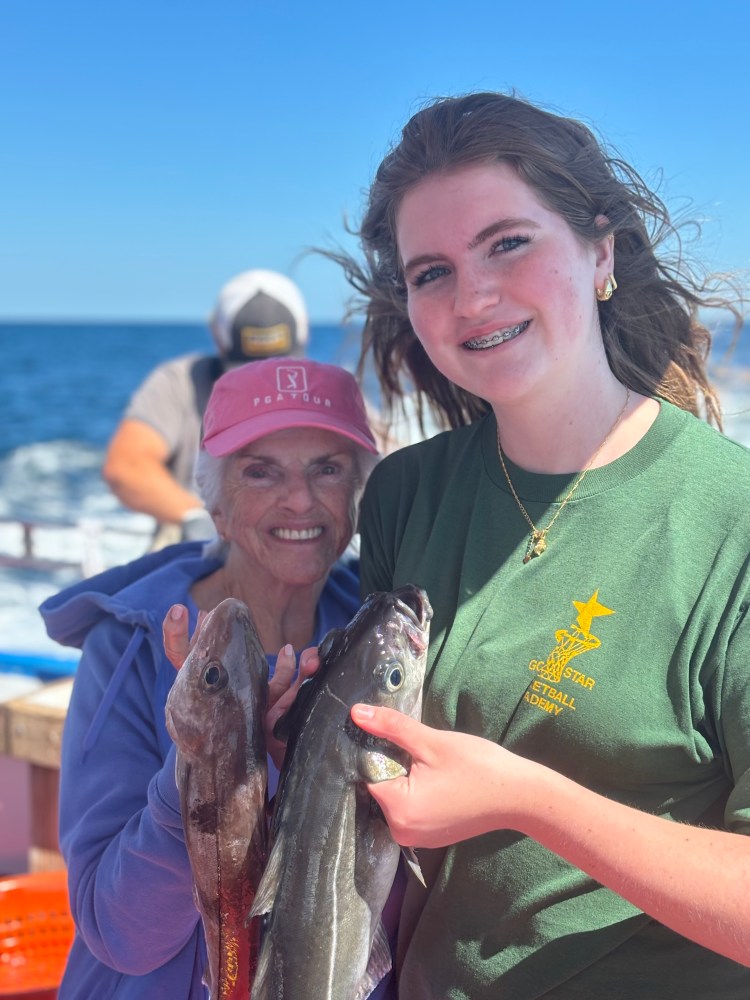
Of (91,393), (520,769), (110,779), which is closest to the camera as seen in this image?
(520,769)

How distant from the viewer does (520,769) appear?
1.97 metres

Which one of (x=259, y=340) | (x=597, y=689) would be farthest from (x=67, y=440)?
(x=597, y=689)

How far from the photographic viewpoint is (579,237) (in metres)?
2.41

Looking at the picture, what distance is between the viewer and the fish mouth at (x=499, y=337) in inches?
89.5

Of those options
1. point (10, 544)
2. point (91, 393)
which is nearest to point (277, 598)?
point (10, 544)

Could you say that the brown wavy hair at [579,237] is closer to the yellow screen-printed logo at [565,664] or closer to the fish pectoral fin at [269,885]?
the yellow screen-printed logo at [565,664]

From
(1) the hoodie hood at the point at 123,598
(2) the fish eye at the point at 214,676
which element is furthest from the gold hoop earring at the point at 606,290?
(1) the hoodie hood at the point at 123,598

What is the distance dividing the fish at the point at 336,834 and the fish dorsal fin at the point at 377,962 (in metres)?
0.04

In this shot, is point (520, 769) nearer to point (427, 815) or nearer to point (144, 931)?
point (427, 815)

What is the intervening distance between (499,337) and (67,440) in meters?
33.0

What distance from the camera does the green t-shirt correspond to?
2039 mm

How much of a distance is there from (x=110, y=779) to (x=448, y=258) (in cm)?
162

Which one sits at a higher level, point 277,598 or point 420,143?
point 420,143

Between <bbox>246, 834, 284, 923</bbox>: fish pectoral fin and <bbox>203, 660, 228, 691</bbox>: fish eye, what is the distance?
1.29ft
